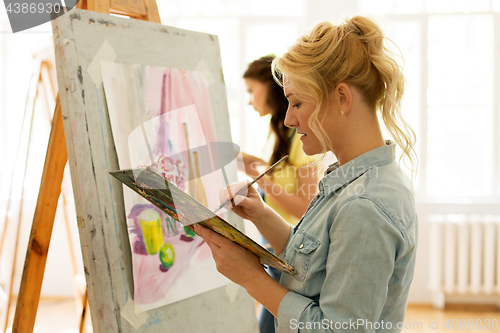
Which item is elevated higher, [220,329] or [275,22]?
[275,22]

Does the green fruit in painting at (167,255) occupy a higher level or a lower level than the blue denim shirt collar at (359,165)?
lower

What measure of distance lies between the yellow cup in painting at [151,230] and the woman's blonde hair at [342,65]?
20.9 inches

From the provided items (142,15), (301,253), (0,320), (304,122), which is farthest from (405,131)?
(0,320)

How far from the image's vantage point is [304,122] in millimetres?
821

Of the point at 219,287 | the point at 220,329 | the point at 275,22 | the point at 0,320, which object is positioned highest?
the point at 275,22

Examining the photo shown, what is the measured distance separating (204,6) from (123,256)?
2539 millimetres

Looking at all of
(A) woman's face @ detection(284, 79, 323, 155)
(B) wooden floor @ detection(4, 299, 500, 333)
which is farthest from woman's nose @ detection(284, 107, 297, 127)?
(B) wooden floor @ detection(4, 299, 500, 333)

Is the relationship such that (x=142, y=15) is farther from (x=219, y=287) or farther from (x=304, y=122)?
(x=219, y=287)

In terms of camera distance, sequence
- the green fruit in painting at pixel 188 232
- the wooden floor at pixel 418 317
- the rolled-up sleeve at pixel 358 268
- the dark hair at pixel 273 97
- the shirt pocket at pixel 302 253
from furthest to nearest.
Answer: the wooden floor at pixel 418 317 < the dark hair at pixel 273 97 < the green fruit in painting at pixel 188 232 < the shirt pocket at pixel 302 253 < the rolled-up sleeve at pixel 358 268

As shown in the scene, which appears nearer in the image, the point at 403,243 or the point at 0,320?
the point at 403,243

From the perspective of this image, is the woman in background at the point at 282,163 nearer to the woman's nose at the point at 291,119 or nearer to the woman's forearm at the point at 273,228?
the woman's forearm at the point at 273,228

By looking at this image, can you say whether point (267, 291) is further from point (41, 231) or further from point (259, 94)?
point (259, 94)

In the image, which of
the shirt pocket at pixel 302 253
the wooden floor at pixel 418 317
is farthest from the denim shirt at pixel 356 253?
the wooden floor at pixel 418 317

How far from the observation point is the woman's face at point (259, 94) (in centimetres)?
158
